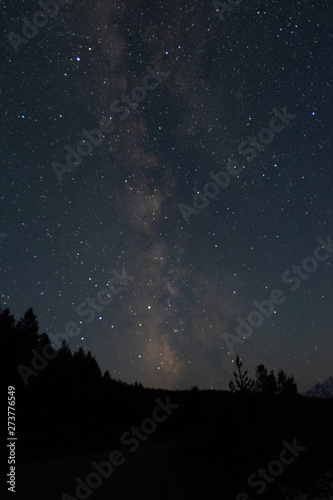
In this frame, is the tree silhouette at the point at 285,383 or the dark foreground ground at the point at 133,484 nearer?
the dark foreground ground at the point at 133,484

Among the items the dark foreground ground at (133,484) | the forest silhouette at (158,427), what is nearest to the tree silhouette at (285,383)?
the forest silhouette at (158,427)

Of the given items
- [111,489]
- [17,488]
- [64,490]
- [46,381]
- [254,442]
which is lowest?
[254,442]

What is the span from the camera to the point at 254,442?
1745cm

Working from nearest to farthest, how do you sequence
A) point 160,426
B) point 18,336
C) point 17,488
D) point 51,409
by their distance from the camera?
point 17,488 → point 51,409 → point 18,336 → point 160,426

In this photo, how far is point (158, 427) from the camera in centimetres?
4562

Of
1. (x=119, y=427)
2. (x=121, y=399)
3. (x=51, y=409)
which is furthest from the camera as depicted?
(x=121, y=399)

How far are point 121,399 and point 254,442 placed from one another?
24.6 meters

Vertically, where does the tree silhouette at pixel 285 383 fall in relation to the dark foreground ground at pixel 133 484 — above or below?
below

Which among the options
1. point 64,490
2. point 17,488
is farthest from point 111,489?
point 17,488

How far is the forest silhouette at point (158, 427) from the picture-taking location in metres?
15.9

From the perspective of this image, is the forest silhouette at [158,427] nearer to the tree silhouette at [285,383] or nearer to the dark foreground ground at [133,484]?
the dark foreground ground at [133,484]

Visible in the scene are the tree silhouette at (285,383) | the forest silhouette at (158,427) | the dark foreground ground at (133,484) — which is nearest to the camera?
the dark foreground ground at (133,484)

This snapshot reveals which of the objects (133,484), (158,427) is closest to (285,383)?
(158,427)

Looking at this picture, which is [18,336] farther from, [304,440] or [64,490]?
[304,440]
